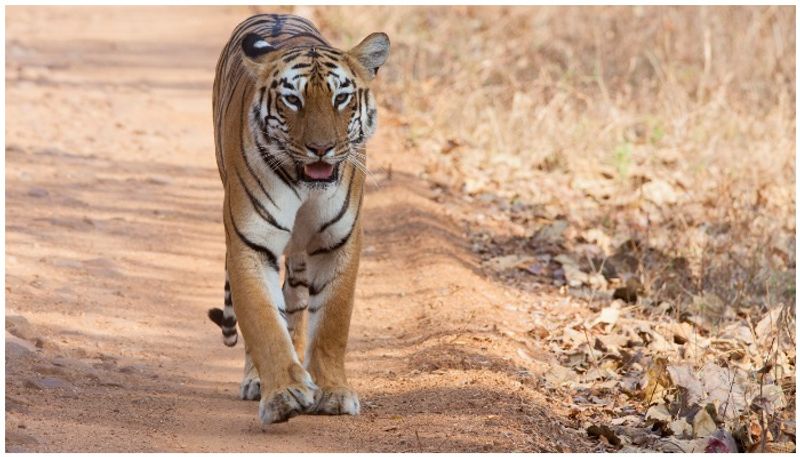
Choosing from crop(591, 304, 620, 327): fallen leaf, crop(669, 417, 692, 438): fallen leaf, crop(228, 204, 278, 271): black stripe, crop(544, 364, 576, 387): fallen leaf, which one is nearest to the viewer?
crop(669, 417, 692, 438): fallen leaf

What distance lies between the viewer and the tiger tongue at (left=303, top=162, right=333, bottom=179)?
14.9 feet

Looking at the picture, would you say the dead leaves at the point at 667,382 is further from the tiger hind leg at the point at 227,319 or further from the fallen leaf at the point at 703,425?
the tiger hind leg at the point at 227,319

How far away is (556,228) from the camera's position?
7.46m

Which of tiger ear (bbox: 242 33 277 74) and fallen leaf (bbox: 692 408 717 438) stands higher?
tiger ear (bbox: 242 33 277 74)

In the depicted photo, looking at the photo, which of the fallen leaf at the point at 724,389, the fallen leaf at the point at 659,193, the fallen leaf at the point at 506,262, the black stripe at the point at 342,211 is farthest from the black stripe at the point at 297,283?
the fallen leaf at the point at 659,193

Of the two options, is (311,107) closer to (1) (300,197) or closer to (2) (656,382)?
(1) (300,197)

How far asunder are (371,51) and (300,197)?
650mm

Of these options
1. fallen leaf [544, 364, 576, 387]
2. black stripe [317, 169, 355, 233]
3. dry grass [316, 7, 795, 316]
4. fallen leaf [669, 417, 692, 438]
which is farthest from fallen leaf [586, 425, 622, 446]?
dry grass [316, 7, 795, 316]

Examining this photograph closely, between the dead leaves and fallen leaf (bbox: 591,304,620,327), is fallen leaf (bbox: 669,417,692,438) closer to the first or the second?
the dead leaves

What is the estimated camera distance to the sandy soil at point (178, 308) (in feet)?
14.4

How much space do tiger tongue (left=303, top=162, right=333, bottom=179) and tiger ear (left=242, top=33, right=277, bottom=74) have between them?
1.54 ft

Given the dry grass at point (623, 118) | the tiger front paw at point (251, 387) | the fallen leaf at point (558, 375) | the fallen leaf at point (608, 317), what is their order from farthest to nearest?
1. the dry grass at point (623, 118)
2. the fallen leaf at point (608, 317)
3. the fallen leaf at point (558, 375)
4. the tiger front paw at point (251, 387)

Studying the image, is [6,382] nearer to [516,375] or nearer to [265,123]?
[265,123]

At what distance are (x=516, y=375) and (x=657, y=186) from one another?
354 centimetres
